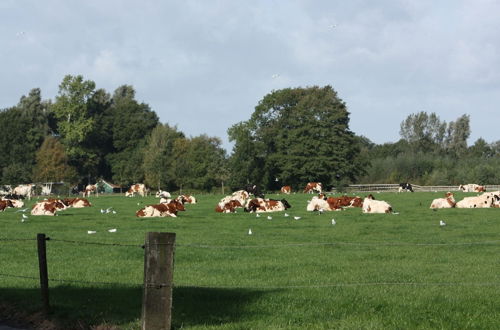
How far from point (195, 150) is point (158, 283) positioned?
9336cm

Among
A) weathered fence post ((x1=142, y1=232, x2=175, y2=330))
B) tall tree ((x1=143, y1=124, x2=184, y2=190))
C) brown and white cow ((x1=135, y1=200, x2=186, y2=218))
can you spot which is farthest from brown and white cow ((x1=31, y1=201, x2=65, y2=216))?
tall tree ((x1=143, y1=124, x2=184, y2=190))

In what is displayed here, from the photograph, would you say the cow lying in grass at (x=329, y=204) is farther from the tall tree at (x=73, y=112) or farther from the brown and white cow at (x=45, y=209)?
the tall tree at (x=73, y=112)

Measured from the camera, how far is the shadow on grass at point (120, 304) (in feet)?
32.8

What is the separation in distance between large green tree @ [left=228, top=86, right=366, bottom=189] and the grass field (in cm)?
6561

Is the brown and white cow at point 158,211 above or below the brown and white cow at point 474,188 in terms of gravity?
below

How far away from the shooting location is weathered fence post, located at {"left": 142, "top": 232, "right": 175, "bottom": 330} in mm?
9164

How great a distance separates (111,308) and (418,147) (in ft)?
498

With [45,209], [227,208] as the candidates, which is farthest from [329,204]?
[45,209]

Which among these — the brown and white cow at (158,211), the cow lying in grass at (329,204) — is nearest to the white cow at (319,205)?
the cow lying in grass at (329,204)

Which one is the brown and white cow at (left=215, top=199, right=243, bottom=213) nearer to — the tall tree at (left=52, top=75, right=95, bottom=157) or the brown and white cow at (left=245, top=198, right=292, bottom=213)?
the brown and white cow at (left=245, top=198, right=292, bottom=213)

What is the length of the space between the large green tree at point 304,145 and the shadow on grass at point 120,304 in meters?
75.8

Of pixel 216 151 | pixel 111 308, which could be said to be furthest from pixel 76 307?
pixel 216 151

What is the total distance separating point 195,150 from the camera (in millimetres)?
102250

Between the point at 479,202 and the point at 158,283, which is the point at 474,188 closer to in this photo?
the point at 479,202
